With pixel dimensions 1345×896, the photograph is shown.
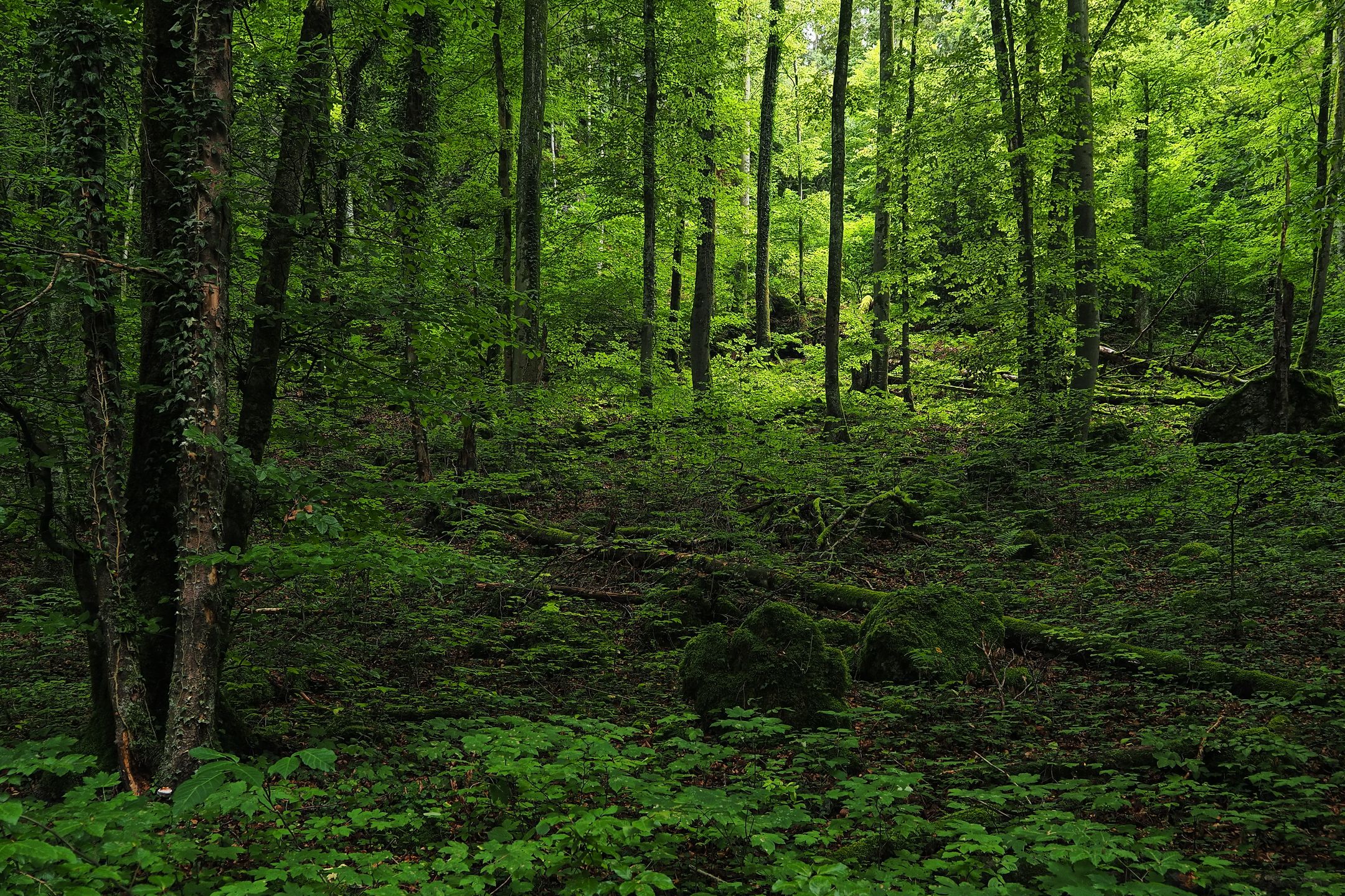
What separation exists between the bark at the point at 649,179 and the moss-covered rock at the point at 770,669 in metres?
9.93

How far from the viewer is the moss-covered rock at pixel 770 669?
5715 millimetres

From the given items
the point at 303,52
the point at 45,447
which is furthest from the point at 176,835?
the point at 303,52

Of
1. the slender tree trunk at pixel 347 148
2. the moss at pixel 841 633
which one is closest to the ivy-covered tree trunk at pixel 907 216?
the moss at pixel 841 633

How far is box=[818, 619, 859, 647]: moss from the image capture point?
7652mm

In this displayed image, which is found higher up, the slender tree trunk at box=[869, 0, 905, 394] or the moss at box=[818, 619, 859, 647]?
the slender tree trunk at box=[869, 0, 905, 394]

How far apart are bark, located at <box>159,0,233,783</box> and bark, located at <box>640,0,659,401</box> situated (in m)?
11.5

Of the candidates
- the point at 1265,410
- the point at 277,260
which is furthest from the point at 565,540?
the point at 1265,410

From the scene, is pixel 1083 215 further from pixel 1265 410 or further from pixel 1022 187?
pixel 1265 410

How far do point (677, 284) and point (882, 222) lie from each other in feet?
21.7

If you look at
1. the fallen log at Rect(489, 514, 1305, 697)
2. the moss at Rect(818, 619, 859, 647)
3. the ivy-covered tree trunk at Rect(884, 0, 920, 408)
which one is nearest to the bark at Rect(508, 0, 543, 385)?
the fallen log at Rect(489, 514, 1305, 697)

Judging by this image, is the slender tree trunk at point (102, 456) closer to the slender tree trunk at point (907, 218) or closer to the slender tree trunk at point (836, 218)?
the slender tree trunk at point (836, 218)

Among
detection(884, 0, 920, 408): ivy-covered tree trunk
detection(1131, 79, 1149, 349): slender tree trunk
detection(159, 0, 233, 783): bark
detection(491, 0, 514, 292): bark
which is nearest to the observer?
detection(159, 0, 233, 783): bark

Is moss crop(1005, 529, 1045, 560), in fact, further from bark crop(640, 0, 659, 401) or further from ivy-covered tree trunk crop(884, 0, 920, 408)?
bark crop(640, 0, 659, 401)

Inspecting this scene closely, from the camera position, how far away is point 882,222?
1966 cm
